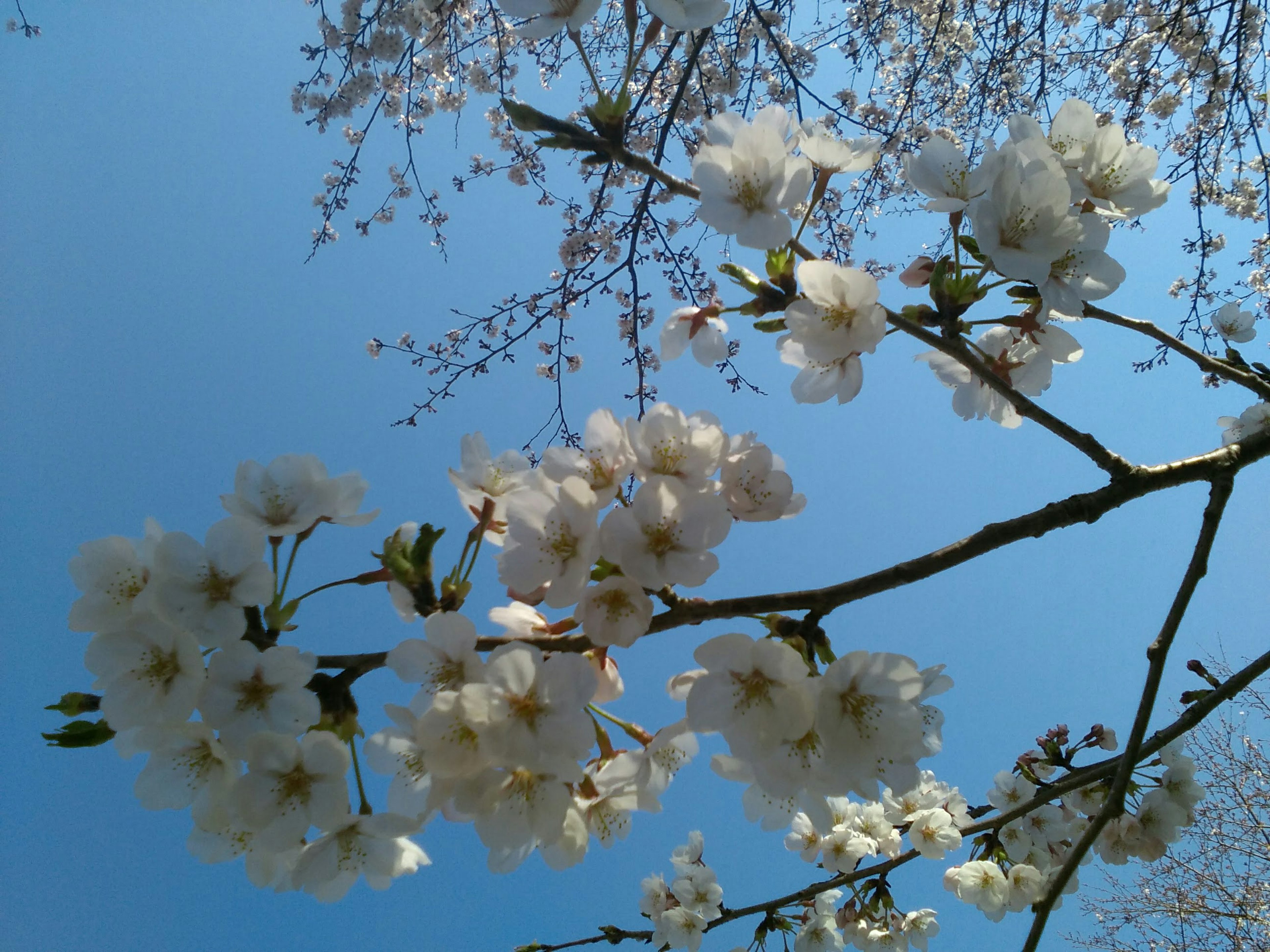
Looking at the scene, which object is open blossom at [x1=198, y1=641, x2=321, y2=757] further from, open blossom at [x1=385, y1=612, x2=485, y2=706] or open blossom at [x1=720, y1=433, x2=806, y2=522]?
open blossom at [x1=720, y1=433, x2=806, y2=522]

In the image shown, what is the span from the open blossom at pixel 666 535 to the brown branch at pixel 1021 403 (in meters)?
0.52

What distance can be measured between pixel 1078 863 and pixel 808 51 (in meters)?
6.09

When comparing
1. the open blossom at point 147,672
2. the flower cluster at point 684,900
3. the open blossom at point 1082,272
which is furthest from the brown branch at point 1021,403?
the flower cluster at point 684,900

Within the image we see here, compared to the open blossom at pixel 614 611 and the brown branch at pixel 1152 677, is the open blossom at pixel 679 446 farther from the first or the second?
the brown branch at pixel 1152 677

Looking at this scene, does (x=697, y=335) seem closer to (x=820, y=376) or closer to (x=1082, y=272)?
(x=820, y=376)

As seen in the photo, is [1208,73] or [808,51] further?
[808,51]

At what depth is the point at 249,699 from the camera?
95 cm

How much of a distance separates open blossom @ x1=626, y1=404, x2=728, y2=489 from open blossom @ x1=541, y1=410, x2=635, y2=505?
3 cm

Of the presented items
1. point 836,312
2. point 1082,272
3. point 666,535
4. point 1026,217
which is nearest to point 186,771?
point 666,535

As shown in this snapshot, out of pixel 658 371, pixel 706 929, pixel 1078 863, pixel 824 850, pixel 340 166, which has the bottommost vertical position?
pixel 1078 863

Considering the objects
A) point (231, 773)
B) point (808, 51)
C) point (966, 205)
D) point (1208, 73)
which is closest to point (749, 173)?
point (966, 205)

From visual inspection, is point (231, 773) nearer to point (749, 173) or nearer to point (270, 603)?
point (270, 603)

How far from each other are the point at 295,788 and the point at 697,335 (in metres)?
1.07

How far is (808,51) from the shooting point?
5.65 meters
